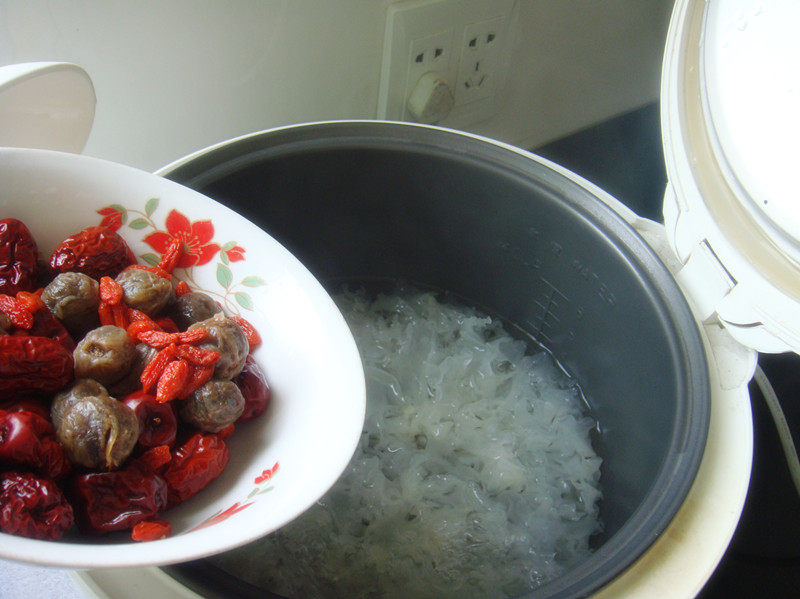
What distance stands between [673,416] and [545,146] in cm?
80

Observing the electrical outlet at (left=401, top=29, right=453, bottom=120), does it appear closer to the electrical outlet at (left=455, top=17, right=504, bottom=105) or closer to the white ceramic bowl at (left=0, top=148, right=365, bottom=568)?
the electrical outlet at (left=455, top=17, right=504, bottom=105)

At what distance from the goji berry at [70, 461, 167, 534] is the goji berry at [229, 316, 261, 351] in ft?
0.53

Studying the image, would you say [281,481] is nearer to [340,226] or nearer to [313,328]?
[313,328]

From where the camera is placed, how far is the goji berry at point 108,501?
444 millimetres

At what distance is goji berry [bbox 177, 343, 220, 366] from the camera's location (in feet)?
1.61

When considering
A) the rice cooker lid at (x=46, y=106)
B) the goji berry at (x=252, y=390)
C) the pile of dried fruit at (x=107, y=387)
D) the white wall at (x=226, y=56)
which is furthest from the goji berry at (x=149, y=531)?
the white wall at (x=226, y=56)

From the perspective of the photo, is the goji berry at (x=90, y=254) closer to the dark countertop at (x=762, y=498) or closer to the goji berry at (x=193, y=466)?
the goji berry at (x=193, y=466)

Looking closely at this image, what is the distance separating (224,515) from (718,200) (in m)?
0.52

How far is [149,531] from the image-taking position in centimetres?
45

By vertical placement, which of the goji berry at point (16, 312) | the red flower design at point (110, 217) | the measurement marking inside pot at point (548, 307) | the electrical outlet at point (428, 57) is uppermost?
the electrical outlet at point (428, 57)

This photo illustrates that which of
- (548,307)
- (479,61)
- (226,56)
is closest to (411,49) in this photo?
(479,61)

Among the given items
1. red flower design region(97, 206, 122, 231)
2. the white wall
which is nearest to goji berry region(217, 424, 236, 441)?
red flower design region(97, 206, 122, 231)

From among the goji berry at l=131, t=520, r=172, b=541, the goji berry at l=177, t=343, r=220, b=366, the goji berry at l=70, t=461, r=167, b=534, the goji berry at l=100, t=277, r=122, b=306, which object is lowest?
the goji berry at l=131, t=520, r=172, b=541

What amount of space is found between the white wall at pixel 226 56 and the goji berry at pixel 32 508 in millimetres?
465
